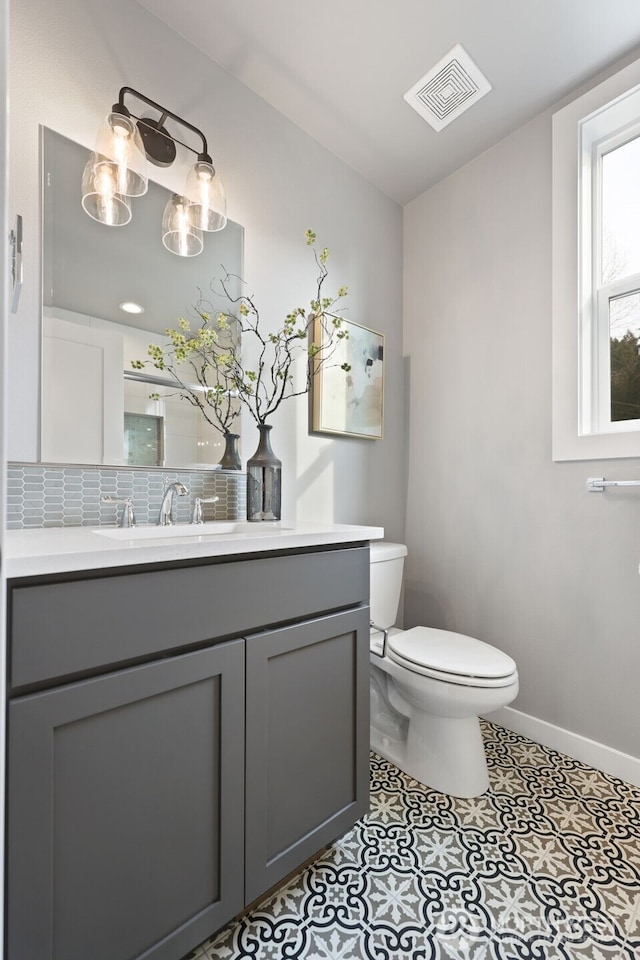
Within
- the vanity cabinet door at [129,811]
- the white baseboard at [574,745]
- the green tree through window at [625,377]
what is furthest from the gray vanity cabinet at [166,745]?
the green tree through window at [625,377]

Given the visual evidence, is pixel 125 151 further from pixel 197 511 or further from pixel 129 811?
pixel 129 811

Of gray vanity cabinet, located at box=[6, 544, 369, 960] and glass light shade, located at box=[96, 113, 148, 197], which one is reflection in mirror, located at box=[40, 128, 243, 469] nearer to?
glass light shade, located at box=[96, 113, 148, 197]

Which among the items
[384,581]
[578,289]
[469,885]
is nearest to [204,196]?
[578,289]

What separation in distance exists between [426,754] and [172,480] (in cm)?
127

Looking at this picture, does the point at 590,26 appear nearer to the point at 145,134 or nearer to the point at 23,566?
the point at 145,134

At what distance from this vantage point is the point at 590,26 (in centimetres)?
150

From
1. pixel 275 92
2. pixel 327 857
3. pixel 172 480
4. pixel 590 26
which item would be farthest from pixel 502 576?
pixel 275 92

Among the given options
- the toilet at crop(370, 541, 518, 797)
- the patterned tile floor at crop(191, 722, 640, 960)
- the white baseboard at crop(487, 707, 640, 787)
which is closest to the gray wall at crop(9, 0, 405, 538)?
the toilet at crop(370, 541, 518, 797)

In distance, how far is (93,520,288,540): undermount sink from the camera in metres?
1.21

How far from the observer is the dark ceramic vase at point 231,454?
64.9 inches

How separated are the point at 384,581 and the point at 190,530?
86 cm

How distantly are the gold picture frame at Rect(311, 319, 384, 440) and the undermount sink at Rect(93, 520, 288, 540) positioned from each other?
622mm

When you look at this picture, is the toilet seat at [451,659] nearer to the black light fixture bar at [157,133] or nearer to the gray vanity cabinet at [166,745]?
the gray vanity cabinet at [166,745]

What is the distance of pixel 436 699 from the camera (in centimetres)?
152
